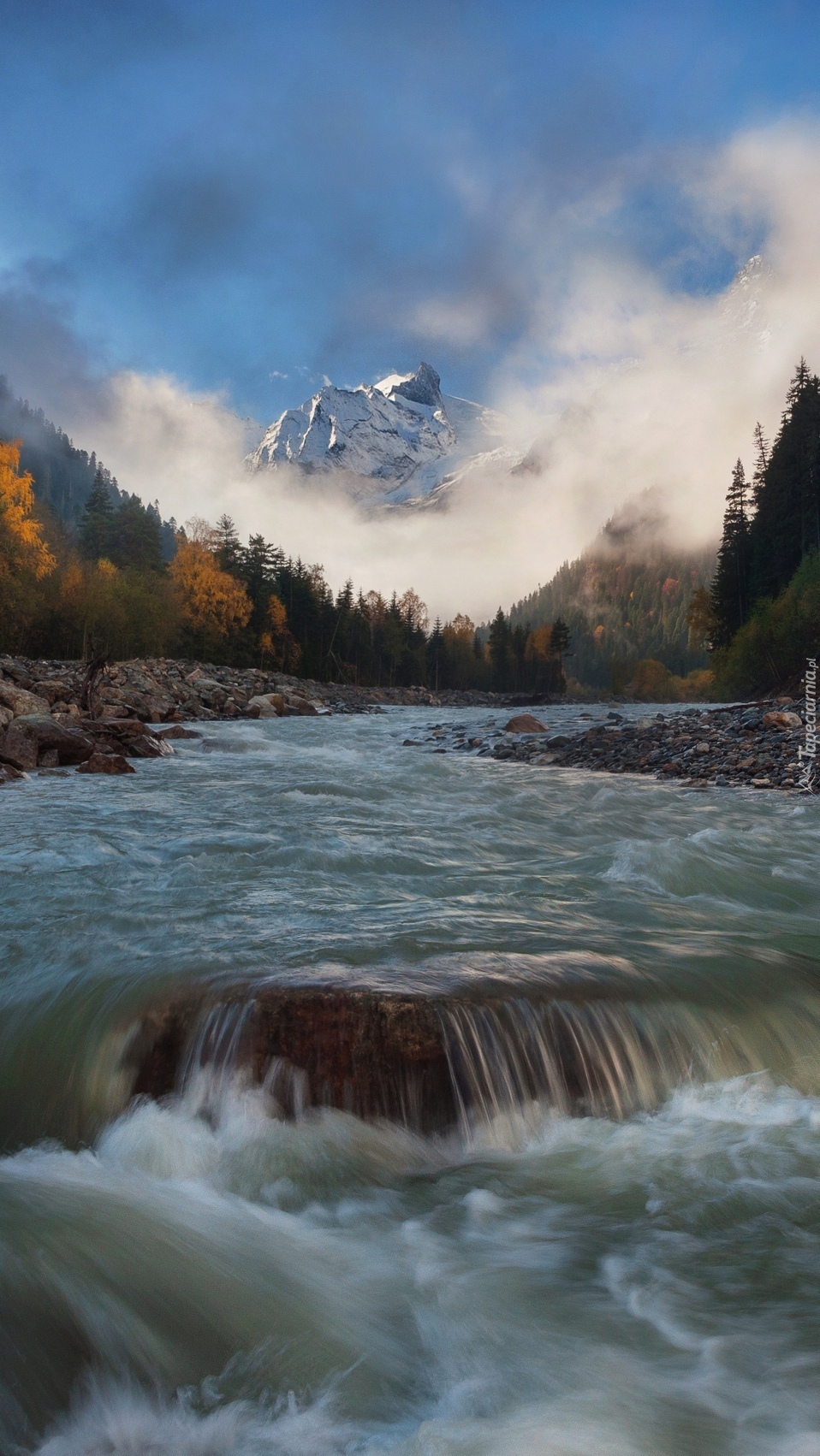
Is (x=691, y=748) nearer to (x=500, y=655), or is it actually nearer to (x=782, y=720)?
(x=782, y=720)

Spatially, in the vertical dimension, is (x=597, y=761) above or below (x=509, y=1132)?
above

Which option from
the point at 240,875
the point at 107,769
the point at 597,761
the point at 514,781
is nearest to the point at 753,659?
the point at 597,761

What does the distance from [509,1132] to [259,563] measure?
7601 centimetres

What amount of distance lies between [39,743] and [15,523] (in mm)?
30310

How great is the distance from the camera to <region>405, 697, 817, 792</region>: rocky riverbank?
1591cm

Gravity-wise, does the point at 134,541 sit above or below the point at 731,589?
above

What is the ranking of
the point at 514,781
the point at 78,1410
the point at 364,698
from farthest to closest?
the point at 364,698 → the point at 514,781 → the point at 78,1410

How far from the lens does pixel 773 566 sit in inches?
2164

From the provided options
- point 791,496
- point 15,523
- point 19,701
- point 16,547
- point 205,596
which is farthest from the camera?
point 205,596

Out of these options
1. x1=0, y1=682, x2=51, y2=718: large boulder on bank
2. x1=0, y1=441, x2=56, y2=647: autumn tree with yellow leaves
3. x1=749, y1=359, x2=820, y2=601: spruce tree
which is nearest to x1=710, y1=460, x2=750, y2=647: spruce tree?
x1=749, y1=359, x2=820, y2=601: spruce tree

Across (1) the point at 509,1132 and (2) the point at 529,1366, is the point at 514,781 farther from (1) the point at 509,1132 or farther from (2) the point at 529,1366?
(2) the point at 529,1366

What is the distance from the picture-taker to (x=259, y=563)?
75562 mm

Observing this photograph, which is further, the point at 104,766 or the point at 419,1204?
the point at 104,766

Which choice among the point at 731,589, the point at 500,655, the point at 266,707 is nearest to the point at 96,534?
the point at 266,707
